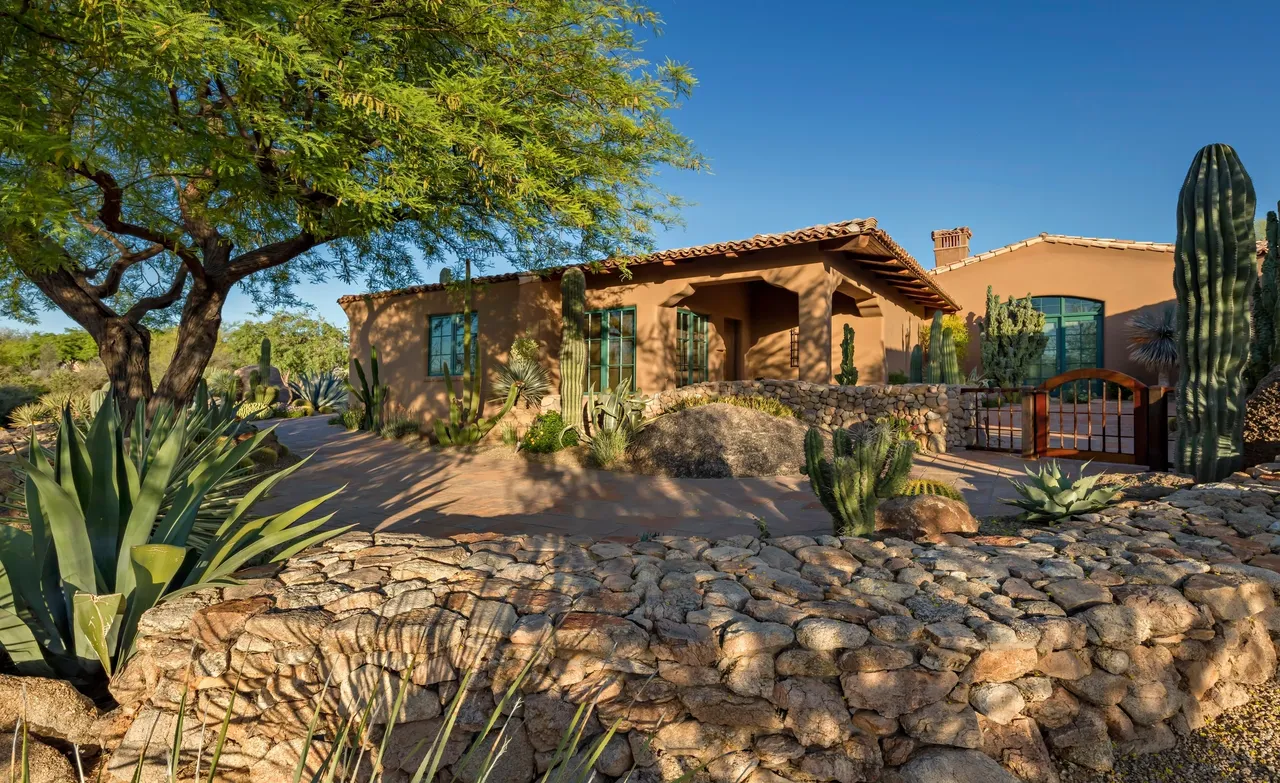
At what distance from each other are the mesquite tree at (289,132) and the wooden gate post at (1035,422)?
5.72m

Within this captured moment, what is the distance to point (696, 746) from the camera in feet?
7.97

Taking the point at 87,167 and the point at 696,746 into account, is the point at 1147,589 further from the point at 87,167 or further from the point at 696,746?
the point at 87,167

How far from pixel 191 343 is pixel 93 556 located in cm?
600

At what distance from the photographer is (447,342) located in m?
14.0

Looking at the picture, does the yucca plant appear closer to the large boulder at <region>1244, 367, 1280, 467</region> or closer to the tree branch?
the tree branch

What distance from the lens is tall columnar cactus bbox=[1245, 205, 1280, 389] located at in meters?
9.46

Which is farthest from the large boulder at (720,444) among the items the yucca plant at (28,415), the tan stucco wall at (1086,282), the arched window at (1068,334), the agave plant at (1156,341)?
the arched window at (1068,334)

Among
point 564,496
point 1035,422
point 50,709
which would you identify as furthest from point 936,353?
point 50,709

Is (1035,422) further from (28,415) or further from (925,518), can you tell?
(28,415)

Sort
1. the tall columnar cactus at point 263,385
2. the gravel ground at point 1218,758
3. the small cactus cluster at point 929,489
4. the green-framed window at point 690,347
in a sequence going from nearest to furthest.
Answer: the gravel ground at point 1218,758
the small cactus cluster at point 929,489
the green-framed window at point 690,347
the tall columnar cactus at point 263,385

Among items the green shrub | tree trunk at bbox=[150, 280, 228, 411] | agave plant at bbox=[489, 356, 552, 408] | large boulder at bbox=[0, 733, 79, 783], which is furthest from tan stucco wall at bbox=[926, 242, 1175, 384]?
large boulder at bbox=[0, 733, 79, 783]

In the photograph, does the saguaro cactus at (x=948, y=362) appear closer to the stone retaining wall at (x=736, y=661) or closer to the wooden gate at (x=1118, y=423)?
the wooden gate at (x=1118, y=423)

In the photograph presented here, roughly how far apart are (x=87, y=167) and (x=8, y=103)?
0.99 metres

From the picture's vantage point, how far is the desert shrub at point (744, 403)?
10.0 m
